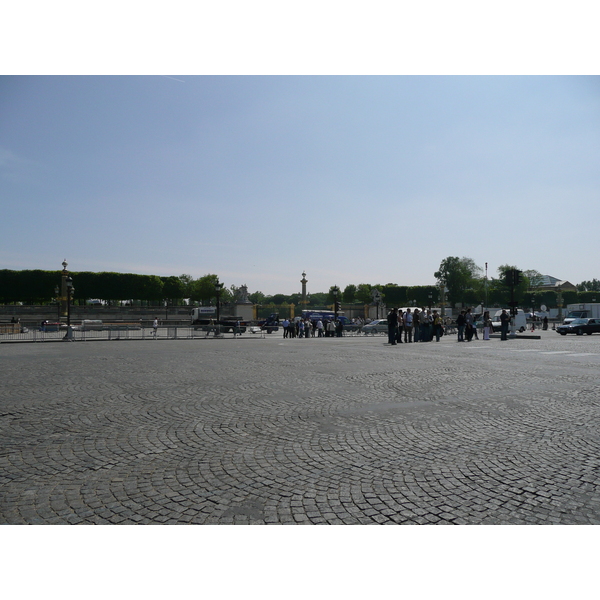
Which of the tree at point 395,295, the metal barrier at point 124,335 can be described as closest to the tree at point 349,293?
the tree at point 395,295

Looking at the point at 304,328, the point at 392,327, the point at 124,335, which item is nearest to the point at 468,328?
the point at 392,327

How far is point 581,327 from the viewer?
2905cm

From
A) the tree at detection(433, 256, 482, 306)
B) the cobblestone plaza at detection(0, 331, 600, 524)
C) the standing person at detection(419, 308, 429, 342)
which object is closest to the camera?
the cobblestone plaza at detection(0, 331, 600, 524)

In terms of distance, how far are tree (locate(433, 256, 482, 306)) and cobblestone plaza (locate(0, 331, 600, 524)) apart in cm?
8286

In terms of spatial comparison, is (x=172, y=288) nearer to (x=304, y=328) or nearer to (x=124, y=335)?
(x=124, y=335)

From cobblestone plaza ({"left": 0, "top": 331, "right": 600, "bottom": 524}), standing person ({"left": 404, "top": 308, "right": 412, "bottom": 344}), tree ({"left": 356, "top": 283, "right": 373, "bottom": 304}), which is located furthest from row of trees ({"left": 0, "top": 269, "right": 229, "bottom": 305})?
cobblestone plaza ({"left": 0, "top": 331, "right": 600, "bottom": 524})

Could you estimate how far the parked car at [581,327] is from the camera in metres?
29.1

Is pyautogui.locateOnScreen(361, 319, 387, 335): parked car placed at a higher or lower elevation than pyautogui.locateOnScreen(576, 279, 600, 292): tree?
lower

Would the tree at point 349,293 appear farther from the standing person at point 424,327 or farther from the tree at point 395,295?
the standing person at point 424,327

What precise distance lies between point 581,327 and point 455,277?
60.8 m

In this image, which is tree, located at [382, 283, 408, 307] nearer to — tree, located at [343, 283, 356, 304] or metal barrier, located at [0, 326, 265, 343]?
tree, located at [343, 283, 356, 304]

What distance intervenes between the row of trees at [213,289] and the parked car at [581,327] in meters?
14.8

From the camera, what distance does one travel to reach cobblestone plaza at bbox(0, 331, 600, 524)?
3234mm

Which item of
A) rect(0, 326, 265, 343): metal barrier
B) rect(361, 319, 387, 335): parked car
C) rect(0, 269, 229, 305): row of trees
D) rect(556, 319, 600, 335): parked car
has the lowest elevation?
rect(0, 326, 265, 343): metal barrier
